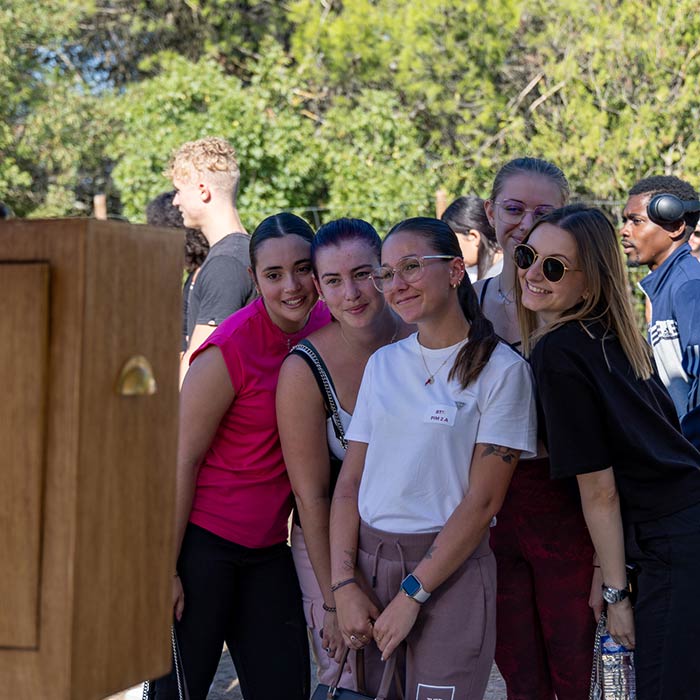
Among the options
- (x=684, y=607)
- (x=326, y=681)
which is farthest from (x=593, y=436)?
(x=326, y=681)

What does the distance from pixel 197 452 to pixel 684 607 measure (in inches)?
46.5

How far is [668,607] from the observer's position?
2270 mm

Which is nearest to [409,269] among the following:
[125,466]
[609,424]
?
[609,424]

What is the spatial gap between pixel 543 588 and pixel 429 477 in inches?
21.1

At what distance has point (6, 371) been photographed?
0.92m

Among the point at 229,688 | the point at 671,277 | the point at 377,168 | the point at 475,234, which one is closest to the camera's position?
the point at 671,277

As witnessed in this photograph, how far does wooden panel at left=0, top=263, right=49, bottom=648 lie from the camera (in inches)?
35.9

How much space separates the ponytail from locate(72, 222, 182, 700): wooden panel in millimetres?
1348

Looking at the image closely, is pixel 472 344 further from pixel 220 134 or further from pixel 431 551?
pixel 220 134

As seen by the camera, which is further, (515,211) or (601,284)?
(515,211)

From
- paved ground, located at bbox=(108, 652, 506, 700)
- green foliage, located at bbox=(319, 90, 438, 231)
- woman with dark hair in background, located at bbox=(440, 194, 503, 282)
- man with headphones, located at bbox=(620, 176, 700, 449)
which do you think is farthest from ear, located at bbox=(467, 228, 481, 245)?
green foliage, located at bbox=(319, 90, 438, 231)

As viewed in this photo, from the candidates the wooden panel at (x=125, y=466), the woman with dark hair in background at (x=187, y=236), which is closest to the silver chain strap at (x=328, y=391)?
the wooden panel at (x=125, y=466)

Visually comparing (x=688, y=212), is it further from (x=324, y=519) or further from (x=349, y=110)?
(x=349, y=110)

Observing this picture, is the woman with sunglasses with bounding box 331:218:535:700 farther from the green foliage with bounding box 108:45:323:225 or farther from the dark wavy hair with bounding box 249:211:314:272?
the green foliage with bounding box 108:45:323:225
